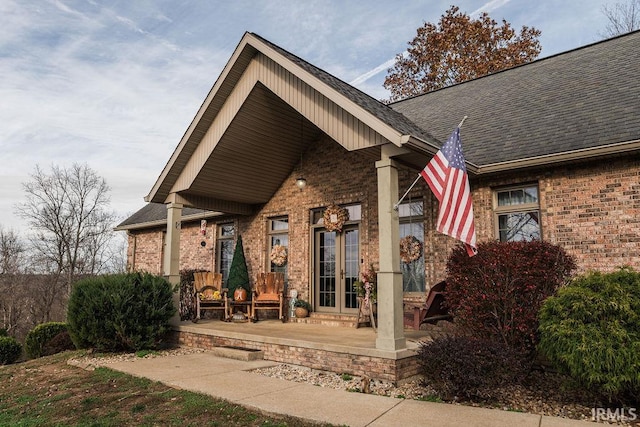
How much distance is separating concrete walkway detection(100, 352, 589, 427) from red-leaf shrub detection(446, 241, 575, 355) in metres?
1.47

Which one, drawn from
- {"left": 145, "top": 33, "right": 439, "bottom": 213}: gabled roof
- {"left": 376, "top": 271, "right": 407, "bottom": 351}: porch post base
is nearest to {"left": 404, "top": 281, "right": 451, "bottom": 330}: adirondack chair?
{"left": 376, "top": 271, "right": 407, "bottom": 351}: porch post base

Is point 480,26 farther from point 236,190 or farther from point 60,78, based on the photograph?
point 60,78

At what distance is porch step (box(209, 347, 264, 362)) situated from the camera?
6766 mm

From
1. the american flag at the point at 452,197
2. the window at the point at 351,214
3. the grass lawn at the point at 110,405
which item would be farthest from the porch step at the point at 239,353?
the window at the point at 351,214

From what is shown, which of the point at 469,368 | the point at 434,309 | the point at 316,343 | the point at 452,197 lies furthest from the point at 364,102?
the point at 469,368

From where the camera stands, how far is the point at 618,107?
23.1 feet

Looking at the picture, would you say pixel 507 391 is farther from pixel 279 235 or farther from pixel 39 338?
pixel 39 338

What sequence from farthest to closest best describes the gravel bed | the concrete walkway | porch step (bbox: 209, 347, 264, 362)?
1. porch step (bbox: 209, 347, 264, 362)
2. the gravel bed
3. the concrete walkway

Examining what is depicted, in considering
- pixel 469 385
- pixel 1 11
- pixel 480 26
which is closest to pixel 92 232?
pixel 1 11

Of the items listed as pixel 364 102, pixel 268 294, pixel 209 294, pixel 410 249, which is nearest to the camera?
pixel 364 102

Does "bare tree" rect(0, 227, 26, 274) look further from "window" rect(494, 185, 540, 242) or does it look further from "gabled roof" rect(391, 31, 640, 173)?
"window" rect(494, 185, 540, 242)

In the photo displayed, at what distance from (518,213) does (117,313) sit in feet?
23.0

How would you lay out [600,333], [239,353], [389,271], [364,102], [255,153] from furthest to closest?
[255,153], [239,353], [364,102], [389,271], [600,333]

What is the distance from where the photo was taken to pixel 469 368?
15.1ft
